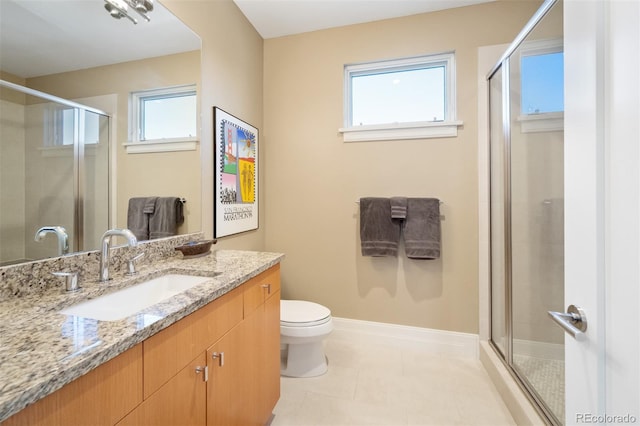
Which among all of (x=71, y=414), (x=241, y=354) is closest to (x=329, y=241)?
(x=241, y=354)

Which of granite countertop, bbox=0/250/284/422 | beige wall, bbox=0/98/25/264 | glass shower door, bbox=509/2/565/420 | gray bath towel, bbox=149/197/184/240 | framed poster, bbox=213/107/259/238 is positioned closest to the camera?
granite countertop, bbox=0/250/284/422

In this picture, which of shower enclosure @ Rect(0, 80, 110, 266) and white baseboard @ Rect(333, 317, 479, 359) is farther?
white baseboard @ Rect(333, 317, 479, 359)

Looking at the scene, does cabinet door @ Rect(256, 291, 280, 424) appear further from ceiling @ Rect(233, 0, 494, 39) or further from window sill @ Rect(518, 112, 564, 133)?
ceiling @ Rect(233, 0, 494, 39)

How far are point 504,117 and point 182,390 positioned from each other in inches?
90.2

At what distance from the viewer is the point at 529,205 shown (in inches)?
67.7

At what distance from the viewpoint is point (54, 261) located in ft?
3.03

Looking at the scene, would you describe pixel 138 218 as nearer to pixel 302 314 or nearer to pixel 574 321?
pixel 302 314

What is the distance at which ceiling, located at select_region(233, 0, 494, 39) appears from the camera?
1953mm

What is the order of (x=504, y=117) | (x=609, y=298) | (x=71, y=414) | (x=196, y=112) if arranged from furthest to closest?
(x=504, y=117), (x=196, y=112), (x=609, y=298), (x=71, y=414)

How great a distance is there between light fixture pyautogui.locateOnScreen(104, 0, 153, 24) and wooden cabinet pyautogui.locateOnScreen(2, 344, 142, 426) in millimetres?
1403

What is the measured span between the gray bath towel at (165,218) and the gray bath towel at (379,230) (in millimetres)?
1306

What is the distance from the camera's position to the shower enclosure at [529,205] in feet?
4.88

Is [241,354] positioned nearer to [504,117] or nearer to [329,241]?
[329,241]

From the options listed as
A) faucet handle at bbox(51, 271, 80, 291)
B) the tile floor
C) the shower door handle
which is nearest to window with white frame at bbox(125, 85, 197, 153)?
faucet handle at bbox(51, 271, 80, 291)
